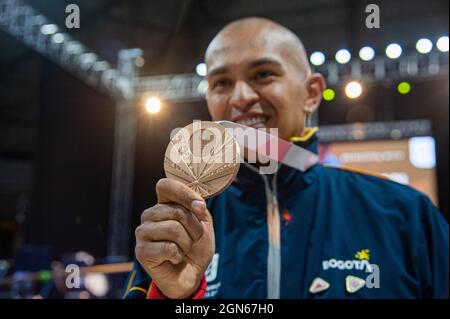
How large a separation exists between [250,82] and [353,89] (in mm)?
446

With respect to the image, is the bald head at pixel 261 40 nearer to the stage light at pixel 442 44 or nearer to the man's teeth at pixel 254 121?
the man's teeth at pixel 254 121

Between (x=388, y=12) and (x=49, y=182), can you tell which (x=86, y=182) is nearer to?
(x=49, y=182)

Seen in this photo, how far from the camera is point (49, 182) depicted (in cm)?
393

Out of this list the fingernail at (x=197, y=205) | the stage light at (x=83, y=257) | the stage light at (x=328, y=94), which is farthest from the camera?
the stage light at (x=83, y=257)

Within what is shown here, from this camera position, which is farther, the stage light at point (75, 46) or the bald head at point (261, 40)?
the stage light at point (75, 46)

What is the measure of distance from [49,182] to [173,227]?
150 inches

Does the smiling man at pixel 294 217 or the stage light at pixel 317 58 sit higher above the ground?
the stage light at pixel 317 58

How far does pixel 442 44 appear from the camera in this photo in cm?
87

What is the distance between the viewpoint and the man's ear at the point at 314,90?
30.0 inches

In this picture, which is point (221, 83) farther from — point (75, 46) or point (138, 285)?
point (75, 46)

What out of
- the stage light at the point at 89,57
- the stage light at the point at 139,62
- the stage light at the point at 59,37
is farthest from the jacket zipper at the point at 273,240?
the stage light at the point at 89,57

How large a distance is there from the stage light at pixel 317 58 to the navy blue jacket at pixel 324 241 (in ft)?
0.44

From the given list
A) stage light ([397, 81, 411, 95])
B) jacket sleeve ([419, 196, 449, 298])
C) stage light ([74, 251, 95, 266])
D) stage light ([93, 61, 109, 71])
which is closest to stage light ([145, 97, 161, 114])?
jacket sleeve ([419, 196, 449, 298])

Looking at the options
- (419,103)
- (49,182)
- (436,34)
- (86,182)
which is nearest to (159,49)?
(436,34)
